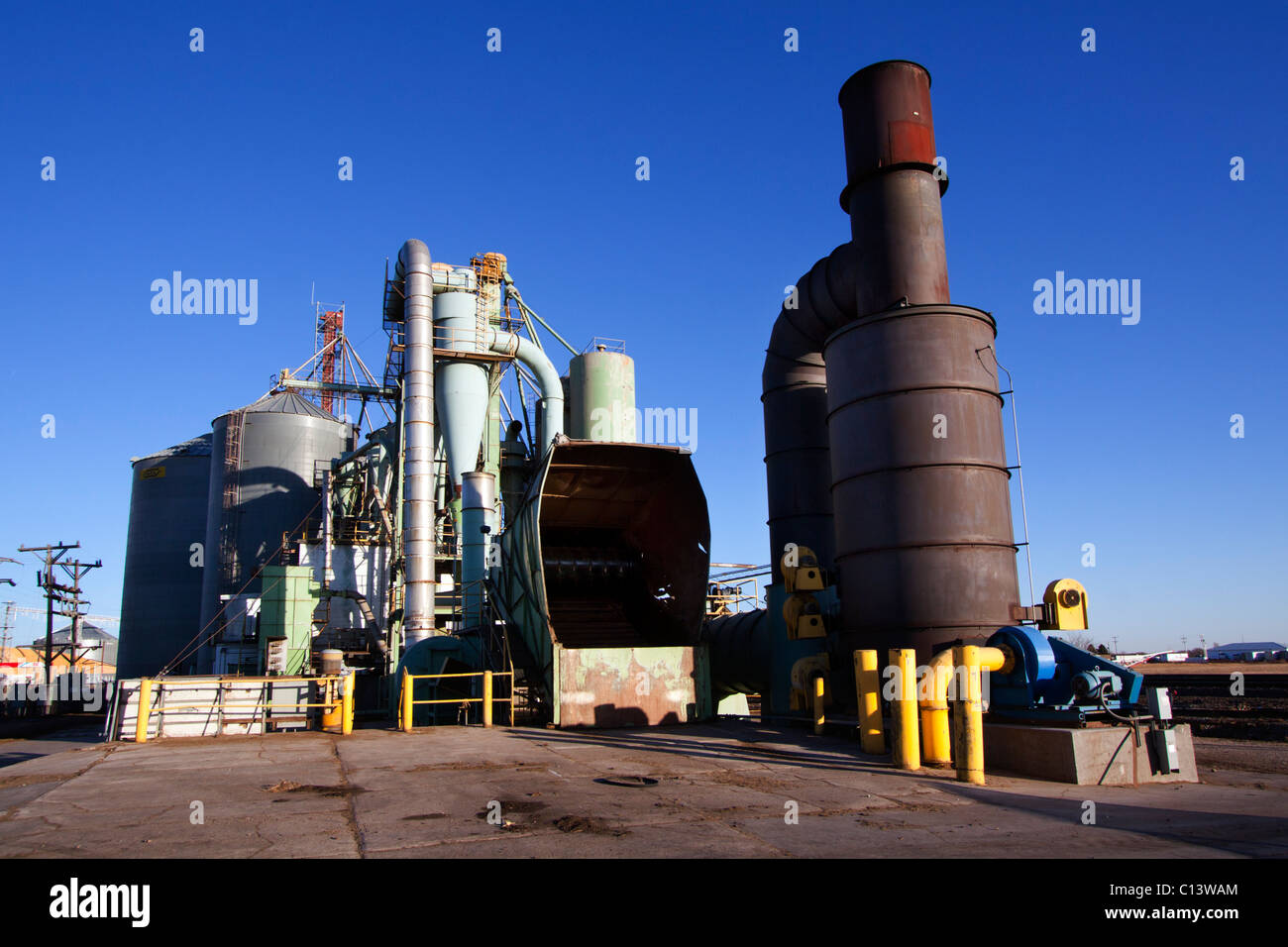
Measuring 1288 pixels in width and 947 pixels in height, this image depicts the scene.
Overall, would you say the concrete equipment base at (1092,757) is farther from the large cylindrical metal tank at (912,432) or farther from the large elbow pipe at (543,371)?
the large elbow pipe at (543,371)

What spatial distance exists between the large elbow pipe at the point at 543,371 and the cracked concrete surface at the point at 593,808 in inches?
825

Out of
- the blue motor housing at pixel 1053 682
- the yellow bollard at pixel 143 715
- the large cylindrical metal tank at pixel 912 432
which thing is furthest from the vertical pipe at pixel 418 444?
the blue motor housing at pixel 1053 682

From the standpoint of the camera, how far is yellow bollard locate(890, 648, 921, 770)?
9383 millimetres

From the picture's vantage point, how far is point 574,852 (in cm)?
547

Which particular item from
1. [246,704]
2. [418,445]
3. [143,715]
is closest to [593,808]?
[143,715]

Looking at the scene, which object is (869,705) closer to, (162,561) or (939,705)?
(939,705)

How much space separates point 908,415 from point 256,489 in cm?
3542

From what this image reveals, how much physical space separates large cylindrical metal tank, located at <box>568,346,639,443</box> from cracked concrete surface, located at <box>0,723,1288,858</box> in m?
21.3

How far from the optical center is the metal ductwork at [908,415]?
40.3 ft

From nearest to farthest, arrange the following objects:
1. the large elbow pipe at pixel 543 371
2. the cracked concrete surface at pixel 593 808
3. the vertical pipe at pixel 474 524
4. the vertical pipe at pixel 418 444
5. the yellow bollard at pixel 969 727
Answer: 1. the cracked concrete surface at pixel 593 808
2. the yellow bollard at pixel 969 727
3. the vertical pipe at pixel 474 524
4. the vertical pipe at pixel 418 444
5. the large elbow pipe at pixel 543 371

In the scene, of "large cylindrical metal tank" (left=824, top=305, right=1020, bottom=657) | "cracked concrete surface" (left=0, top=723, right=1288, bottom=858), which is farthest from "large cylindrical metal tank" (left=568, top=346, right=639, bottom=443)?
"cracked concrete surface" (left=0, top=723, right=1288, bottom=858)

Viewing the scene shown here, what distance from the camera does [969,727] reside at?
8.45 meters
